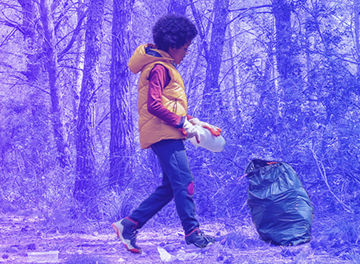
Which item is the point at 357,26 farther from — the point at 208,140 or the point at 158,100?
the point at 158,100

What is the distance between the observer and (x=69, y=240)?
17.8 ft

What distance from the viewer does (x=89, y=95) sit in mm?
7418

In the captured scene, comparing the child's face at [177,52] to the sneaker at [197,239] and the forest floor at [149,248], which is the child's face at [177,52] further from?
the forest floor at [149,248]

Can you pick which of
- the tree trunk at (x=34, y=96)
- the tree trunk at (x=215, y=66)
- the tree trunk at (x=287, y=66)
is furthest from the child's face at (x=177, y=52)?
the tree trunk at (x=34, y=96)

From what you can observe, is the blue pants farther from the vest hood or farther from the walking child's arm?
the vest hood

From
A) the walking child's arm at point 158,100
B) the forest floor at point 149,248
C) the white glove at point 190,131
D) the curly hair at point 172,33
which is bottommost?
the forest floor at point 149,248

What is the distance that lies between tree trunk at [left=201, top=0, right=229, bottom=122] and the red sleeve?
262 centimetres

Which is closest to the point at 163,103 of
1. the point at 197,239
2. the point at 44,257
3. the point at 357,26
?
the point at 197,239

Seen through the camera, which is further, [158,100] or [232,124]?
[232,124]

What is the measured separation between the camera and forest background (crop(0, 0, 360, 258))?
5.99 metres

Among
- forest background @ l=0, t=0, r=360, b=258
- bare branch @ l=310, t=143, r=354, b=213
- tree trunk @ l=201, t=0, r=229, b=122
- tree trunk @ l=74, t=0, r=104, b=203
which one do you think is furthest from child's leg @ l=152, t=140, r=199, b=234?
tree trunk @ l=74, t=0, r=104, b=203

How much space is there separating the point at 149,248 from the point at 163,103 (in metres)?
1.64

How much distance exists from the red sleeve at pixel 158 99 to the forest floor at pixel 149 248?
4.22ft

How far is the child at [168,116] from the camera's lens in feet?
13.0
